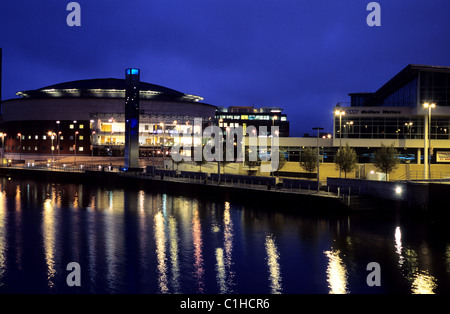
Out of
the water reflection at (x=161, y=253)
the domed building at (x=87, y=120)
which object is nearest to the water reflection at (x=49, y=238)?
the water reflection at (x=161, y=253)

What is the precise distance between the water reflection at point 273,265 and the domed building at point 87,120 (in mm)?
83156

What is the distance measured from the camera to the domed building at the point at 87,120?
116 meters

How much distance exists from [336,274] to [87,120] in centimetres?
10434

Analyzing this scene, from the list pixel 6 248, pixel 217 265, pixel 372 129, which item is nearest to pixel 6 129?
pixel 372 129

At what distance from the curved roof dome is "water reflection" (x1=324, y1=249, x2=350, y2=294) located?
338 ft

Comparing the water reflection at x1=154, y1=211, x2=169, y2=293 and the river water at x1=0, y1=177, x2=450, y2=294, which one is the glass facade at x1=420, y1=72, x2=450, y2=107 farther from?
the water reflection at x1=154, y1=211, x2=169, y2=293

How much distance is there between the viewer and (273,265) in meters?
24.7

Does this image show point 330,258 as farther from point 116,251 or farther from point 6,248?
point 6,248

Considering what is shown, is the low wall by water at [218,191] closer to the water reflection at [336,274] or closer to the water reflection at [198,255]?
the water reflection at [198,255]

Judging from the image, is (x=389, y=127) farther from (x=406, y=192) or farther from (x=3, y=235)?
(x=3, y=235)

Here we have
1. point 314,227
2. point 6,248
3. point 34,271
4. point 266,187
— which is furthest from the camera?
point 266,187

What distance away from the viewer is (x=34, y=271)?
23.1 meters

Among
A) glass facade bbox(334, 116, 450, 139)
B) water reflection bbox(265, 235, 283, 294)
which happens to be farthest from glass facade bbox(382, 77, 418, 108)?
water reflection bbox(265, 235, 283, 294)

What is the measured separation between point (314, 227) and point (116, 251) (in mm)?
15153
